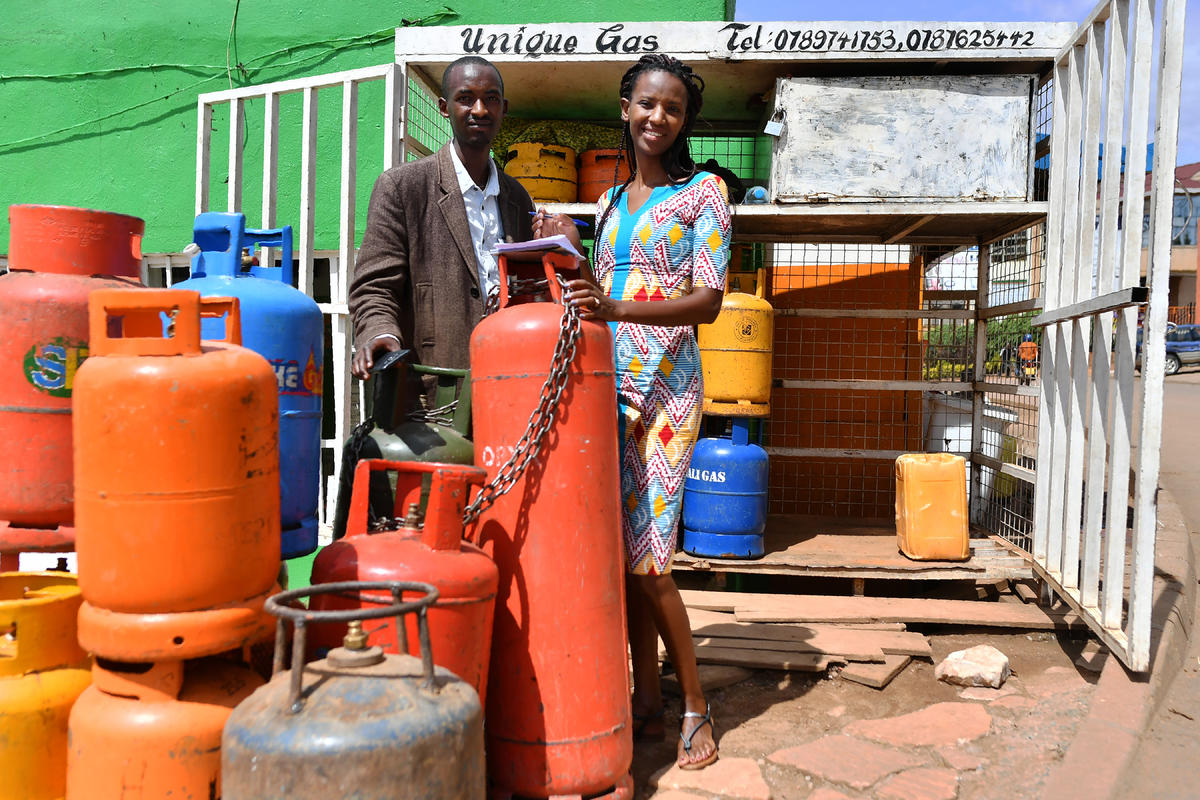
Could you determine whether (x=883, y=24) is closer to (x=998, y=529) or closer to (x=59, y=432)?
(x=998, y=529)

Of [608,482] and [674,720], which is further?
[674,720]

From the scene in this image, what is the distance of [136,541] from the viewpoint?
1937 millimetres

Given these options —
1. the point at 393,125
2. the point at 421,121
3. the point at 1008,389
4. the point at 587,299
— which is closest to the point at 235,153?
the point at 393,125

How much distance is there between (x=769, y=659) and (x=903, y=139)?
124 inches

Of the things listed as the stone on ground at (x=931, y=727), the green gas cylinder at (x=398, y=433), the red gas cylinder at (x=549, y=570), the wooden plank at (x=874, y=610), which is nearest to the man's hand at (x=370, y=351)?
the green gas cylinder at (x=398, y=433)

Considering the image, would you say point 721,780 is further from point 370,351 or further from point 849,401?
point 849,401

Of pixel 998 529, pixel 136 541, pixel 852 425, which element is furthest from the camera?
pixel 852 425

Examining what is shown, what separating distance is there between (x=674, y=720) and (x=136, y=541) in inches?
88.8

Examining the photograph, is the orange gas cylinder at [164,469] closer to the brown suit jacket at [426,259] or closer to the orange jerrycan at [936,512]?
the brown suit jacket at [426,259]

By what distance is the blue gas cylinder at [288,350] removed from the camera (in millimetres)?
2797

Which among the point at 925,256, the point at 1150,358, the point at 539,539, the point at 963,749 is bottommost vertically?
the point at 963,749

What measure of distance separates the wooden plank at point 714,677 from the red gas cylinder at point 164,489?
7.40 ft

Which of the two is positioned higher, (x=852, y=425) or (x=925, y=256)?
(x=925, y=256)

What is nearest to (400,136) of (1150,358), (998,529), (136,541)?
(136,541)
